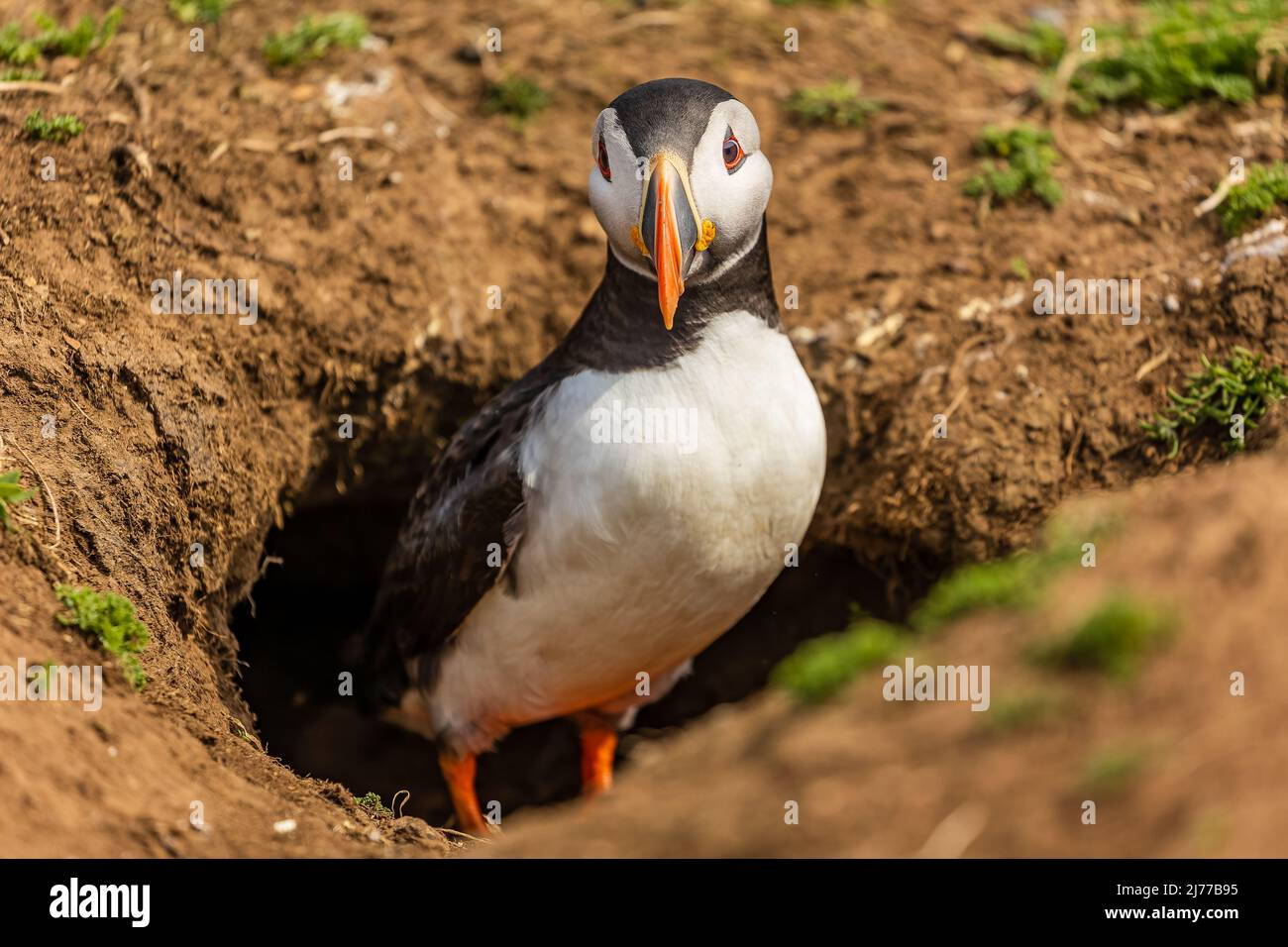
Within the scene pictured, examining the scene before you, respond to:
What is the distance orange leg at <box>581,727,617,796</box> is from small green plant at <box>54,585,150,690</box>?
2.79 meters

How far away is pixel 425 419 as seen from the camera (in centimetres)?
773

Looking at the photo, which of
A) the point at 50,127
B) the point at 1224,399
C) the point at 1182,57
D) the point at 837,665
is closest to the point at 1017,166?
the point at 1182,57

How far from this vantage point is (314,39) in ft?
26.3

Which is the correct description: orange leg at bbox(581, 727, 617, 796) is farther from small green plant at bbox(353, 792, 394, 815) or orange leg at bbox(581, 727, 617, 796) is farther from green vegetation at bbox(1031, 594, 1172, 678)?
green vegetation at bbox(1031, 594, 1172, 678)

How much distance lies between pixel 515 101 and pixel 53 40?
104 inches

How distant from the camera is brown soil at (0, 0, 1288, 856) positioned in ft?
16.2

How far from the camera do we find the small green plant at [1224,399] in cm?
604

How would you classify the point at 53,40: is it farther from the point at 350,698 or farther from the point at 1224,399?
the point at 1224,399

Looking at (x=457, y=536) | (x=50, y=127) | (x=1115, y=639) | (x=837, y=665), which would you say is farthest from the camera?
(x=50, y=127)

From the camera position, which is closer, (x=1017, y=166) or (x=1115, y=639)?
(x=1115, y=639)

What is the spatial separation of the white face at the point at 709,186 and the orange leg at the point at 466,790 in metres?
2.84

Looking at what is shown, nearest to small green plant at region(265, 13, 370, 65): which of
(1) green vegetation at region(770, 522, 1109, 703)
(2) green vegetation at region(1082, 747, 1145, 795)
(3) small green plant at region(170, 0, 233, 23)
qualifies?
(3) small green plant at region(170, 0, 233, 23)

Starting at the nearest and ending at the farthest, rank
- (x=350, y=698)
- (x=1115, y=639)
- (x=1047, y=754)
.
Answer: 1. (x=1047, y=754)
2. (x=1115, y=639)
3. (x=350, y=698)

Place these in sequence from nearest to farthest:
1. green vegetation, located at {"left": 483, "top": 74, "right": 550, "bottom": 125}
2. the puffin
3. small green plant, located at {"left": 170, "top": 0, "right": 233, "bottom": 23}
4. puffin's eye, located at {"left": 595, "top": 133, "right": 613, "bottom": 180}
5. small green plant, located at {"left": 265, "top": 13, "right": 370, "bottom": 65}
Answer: the puffin < puffin's eye, located at {"left": 595, "top": 133, "right": 613, "bottom": 180} < small green plant, located at {"left": 265, "top": 13, "right": 370, "bottom": 65} < small green plant, located at {"left": 170, "top": 0, "right": 233, "bottom": 23} < green vegetation, located at {"left": 483, "top": 74, "right": 550, "bottom": 125}
